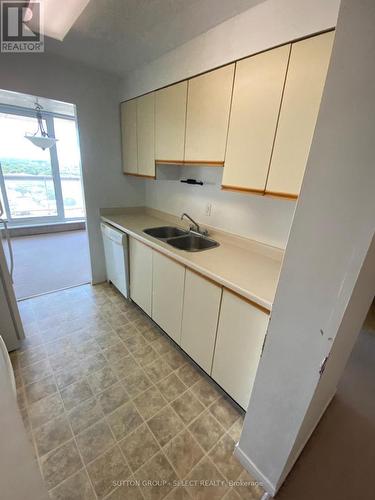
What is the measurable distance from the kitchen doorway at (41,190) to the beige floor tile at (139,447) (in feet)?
7.73

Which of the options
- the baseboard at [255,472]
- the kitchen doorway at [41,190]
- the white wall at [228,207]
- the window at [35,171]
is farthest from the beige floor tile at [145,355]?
the window at [35,171]

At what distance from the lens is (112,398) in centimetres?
146

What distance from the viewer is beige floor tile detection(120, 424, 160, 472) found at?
1.15m

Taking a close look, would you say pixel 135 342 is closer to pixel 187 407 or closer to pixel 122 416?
pixel 122 416

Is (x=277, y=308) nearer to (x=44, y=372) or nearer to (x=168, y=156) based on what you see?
(x=168, y=156)

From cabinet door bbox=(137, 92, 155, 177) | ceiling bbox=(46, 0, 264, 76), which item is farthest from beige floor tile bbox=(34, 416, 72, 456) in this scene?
ceiling bbox=(46, 0, 264, 76)

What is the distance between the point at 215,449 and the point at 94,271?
2249mm

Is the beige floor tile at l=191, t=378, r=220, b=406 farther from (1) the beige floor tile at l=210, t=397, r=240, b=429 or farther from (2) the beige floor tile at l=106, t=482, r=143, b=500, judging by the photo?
(2) the beige floor tile at l=106, t=482, r=143, b=500

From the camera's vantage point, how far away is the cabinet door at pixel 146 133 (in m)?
1.97

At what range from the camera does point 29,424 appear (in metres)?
1.28

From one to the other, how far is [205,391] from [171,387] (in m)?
0.25

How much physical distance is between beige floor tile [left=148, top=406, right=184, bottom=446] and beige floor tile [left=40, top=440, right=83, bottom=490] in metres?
0.41

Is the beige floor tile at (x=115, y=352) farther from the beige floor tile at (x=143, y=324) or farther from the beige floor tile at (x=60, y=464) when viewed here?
the beige floor tile at (x=60, y=464)

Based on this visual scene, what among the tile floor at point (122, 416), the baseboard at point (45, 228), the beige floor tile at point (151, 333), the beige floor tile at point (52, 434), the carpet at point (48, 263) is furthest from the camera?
the baseboard at point (45, 228)
